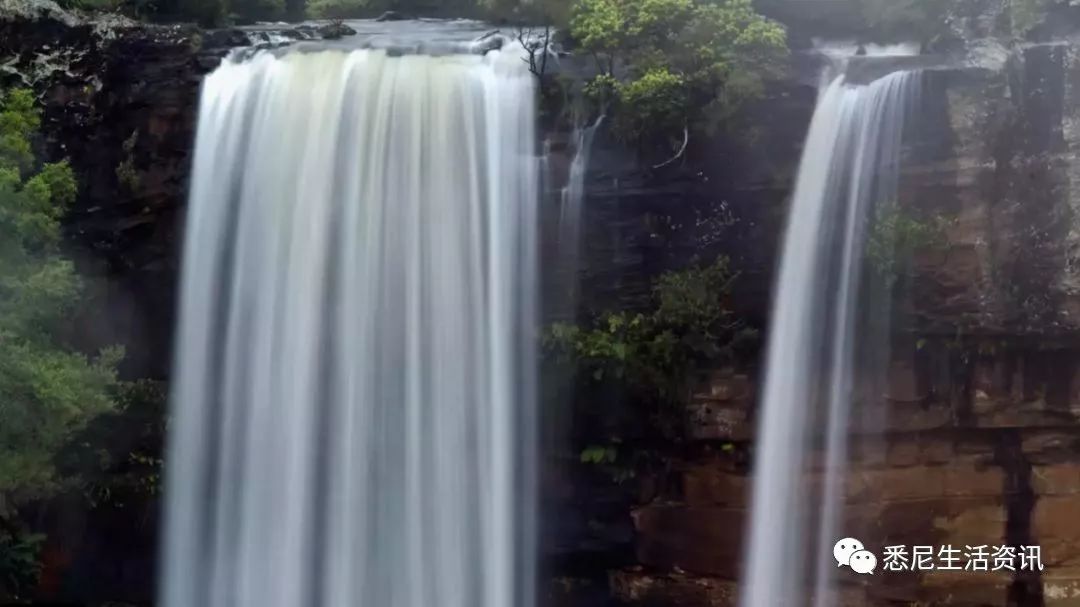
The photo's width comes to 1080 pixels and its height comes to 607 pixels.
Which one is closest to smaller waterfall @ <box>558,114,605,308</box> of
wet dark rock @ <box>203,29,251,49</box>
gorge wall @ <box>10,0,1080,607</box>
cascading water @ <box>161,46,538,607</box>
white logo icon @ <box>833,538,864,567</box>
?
gorge wall @ <box>10,0,1080,607</box>

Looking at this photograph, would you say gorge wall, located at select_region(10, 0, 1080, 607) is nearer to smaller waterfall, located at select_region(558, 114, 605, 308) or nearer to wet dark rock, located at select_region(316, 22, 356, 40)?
smaller waterfall, located at select_region(558, 114, 605, 308)

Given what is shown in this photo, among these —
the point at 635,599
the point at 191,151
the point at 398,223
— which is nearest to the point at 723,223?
the point at 398,223

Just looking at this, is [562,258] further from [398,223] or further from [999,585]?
[999,585]

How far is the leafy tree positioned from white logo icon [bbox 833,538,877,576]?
8.00 metres

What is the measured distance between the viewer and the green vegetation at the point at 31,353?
35.1 feet

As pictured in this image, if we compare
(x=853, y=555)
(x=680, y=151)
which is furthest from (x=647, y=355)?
(x=853, y=555)

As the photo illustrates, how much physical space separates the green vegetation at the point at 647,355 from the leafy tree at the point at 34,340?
5060mm

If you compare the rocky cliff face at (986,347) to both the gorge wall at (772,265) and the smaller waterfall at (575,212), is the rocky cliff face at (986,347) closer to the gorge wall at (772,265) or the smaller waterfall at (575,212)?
the gorge wall at (772,265)

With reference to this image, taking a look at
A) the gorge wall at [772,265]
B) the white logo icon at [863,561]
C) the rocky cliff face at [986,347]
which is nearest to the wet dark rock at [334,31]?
the gorge wall at [772,265]

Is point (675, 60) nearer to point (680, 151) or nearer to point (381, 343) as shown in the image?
point (680, 151)

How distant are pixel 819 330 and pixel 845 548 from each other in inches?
92.2

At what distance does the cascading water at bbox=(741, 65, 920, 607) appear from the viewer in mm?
11320

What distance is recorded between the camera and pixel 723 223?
1241 cm

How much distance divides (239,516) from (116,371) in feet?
7.66
